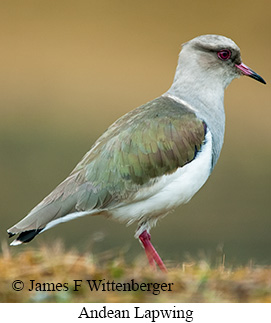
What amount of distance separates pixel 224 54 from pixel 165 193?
154 cm

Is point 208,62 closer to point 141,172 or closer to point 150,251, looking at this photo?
point 141,172

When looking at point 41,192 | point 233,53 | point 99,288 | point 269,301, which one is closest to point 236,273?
point 269,301

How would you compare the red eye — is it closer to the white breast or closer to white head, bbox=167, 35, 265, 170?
white head, bbox=167, 35, 265, 170

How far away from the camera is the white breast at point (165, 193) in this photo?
6.65 metres

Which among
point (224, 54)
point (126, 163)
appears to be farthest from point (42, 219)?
point (224, 54)

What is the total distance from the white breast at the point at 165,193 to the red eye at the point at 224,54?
42.2 inches

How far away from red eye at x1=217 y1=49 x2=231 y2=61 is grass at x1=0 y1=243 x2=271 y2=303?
208 cm

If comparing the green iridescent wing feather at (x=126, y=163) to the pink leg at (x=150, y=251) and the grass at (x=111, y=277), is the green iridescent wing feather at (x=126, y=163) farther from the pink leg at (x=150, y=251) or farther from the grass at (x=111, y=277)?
the pink leg at (x=150, y=251)

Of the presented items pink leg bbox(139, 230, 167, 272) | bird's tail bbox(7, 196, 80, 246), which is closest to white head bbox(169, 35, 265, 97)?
pink leg bbox(139, 230, 167, 272)

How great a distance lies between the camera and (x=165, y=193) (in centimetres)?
667

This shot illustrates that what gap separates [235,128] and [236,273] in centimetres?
935

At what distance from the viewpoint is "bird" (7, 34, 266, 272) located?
257 inches

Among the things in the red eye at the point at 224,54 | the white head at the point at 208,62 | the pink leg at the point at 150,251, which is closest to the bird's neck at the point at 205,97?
the white head at the point at 208,62

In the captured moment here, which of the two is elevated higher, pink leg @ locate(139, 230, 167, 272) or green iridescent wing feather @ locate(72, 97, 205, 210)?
green iridescent wing feather @ locate(72, 97, 205, 210)
